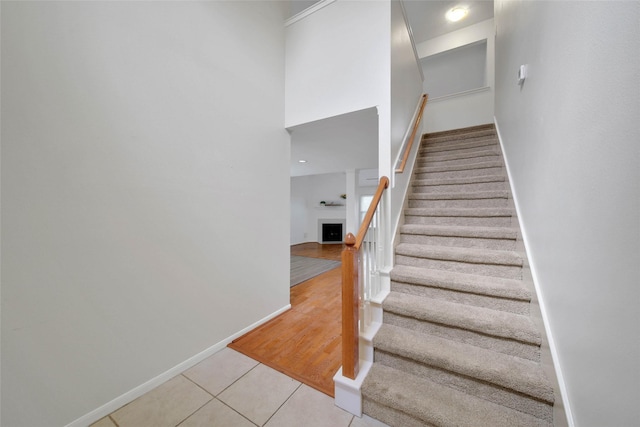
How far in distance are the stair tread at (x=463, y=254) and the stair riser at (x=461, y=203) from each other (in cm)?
61

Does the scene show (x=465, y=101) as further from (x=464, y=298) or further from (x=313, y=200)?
(x=313, y=200)

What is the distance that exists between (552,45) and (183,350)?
9.93ft

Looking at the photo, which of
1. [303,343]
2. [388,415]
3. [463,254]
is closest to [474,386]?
[388,415]

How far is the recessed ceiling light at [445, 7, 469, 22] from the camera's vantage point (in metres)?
4.11

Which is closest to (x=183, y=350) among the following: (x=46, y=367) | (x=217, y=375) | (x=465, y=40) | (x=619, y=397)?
(x=217, y=375)

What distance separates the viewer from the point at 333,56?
2.25 metres

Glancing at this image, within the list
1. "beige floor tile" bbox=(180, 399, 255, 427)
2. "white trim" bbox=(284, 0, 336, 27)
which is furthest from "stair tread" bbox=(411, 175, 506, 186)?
"beige floor tile" bbox=(180, 399, 255, 427)

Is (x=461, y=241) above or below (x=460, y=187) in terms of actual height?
below

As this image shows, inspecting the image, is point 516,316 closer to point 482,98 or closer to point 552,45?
point 552,45

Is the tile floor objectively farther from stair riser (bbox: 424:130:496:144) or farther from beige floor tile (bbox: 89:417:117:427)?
stair riser (bbox: 424:130:496:144)

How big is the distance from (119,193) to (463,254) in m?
2.46

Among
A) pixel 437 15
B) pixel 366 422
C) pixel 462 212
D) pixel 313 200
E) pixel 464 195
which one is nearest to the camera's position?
pixel 366 422

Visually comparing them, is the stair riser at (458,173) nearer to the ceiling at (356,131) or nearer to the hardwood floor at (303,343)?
the ceiling at (356,131)

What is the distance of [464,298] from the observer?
1.59m
